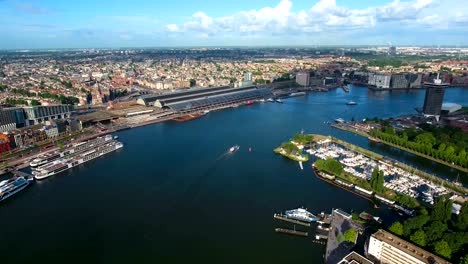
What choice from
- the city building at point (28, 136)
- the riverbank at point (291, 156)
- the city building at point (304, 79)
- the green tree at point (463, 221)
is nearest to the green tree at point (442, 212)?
the green tree at point (463, 221)

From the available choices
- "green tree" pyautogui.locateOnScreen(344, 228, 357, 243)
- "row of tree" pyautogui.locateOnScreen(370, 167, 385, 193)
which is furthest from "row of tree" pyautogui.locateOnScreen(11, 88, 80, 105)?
"green tree" pyautogui.locateOnScreen(344, 228, 357, 243)

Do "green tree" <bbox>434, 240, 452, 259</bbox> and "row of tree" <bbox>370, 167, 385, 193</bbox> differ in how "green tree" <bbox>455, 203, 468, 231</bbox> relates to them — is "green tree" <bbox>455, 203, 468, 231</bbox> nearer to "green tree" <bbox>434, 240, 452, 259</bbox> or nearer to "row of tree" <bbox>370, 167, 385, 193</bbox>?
"green tree" <bbox>434, 240, 452, 259</bbox>

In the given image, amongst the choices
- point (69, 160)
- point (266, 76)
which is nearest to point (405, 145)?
point (69, 160)

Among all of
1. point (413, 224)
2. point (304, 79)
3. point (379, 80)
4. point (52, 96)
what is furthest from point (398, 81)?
point (52, 96)

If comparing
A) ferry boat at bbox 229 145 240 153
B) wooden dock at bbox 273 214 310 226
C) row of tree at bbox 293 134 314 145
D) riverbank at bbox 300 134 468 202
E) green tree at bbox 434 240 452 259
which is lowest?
riverbank at bbox 300 134 468 202

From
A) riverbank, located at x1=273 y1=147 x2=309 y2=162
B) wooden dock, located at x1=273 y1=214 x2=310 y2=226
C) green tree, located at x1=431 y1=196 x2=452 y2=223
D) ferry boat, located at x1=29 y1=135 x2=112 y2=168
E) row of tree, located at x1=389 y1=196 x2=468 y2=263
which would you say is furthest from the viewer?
riverbank, located at x1=273 y1=147 x2=309 y2=162

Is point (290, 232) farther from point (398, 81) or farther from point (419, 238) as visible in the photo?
point (398, 81)
